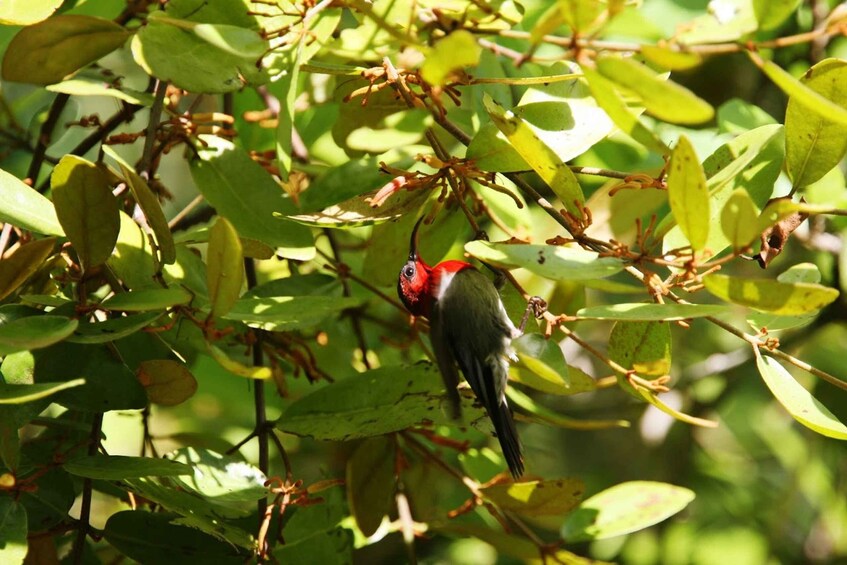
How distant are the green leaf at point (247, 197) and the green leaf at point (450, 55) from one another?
48 cm

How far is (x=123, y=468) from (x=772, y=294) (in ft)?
2.56

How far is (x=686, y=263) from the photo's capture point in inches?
40.4

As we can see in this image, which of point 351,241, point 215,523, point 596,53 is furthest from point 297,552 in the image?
point 596,53

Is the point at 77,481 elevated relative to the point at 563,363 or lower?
lower

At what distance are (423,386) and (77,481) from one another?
1.79ft

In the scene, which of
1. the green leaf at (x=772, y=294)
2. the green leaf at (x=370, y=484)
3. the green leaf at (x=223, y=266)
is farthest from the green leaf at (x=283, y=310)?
the green leaf at (x=772, y=294)

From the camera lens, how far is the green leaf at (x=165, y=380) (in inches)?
49.2

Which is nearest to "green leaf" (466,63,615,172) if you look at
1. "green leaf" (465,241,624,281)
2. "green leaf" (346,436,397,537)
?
"green leaf" (465,241,624,281)

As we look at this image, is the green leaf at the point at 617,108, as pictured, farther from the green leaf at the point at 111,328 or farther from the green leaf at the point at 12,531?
the green leaf at the point at 12,531

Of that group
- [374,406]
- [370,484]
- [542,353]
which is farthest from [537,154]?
[370,484]

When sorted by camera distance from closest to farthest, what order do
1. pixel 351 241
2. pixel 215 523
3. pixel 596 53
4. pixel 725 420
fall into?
pixel 596 53 < pixel 215 523 < pixel 351 241 < pixel 725 420

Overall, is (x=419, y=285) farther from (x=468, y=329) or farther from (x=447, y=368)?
(x=447, y=368)

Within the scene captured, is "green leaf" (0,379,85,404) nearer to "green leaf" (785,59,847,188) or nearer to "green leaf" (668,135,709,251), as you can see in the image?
"green leaf" (668,135,709,251)

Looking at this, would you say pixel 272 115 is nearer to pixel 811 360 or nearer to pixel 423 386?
pixel 423 386
